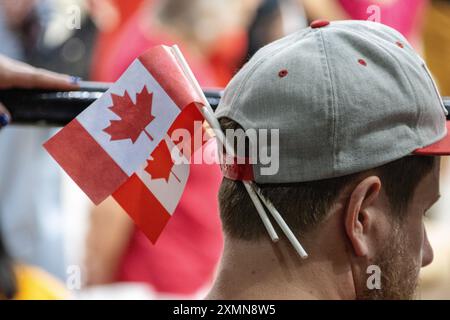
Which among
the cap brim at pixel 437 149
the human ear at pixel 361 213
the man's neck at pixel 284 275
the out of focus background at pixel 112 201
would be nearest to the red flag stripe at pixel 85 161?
the man's neck at pixel 284 275

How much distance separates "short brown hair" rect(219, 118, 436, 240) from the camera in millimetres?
1576

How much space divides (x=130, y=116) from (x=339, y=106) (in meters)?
0.36

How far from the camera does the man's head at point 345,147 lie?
1.55 meters

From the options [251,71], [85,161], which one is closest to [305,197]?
[251,71]

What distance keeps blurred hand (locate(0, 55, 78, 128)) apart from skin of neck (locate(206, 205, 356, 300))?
1.69ft

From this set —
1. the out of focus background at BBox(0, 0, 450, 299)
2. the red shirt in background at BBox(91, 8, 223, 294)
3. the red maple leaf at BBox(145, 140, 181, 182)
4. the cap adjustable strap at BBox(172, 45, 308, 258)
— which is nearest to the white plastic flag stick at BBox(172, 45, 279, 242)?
the cap adjustable strap at BBox(172, 45, 308, 258)

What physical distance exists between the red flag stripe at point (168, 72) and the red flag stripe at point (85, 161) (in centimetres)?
15

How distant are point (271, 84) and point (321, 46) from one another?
11 cm

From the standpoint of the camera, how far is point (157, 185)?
66.1 inches

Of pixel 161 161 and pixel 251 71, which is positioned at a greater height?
pixel 251 71

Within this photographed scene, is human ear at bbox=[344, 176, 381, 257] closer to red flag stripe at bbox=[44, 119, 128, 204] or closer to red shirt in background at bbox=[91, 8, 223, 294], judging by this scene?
red flag stripe at bbox=[44, 119, 128, 204]

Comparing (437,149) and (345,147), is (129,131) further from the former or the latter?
(437,149)

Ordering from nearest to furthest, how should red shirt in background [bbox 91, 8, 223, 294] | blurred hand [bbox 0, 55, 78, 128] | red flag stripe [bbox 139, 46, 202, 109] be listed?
red flag stripe [bbox 139, 46, 202, 109] → blurred hand [bbox 0, 55, 78, 128] → red shirt in background [bbox 91, 8, 223, 294]
